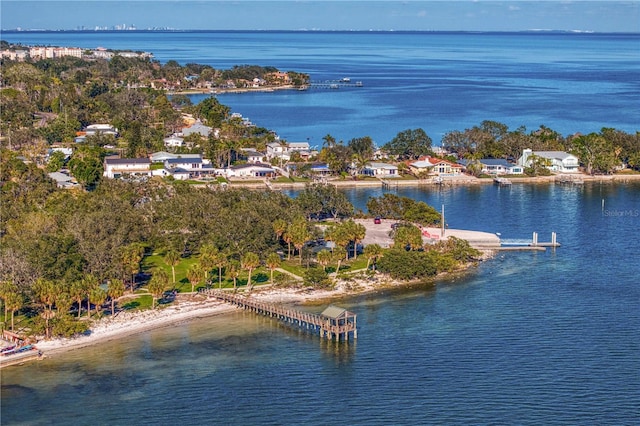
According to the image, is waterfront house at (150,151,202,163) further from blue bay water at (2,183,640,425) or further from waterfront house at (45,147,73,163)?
blue bay water at (2,183,640,425)

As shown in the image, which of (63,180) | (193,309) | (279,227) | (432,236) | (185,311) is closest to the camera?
(185,311)

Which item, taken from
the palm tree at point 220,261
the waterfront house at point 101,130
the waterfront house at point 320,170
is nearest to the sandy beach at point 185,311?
the palm tree at point 220,261

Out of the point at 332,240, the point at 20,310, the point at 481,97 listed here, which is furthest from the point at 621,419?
the point at 481,97

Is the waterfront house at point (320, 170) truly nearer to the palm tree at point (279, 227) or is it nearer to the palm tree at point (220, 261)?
the palm tree at point (279, 227)

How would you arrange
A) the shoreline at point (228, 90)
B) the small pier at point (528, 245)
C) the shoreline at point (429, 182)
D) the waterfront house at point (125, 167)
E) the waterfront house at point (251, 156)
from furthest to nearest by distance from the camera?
the shoreline at point (228, 90), the waterfront house at point (251, 156), the waterfront house at point (125, 167), the shoreline at point (429, 182), the small pier at point (528, 245)

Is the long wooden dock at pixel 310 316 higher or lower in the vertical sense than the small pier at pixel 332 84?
lower

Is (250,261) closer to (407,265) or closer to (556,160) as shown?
(407,265)

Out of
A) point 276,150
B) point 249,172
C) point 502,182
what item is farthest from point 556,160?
point 249,172

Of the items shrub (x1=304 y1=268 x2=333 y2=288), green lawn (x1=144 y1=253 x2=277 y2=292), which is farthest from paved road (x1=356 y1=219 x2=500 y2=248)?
green lawn (x1=144 y1=253 x2=277 y2=292)
